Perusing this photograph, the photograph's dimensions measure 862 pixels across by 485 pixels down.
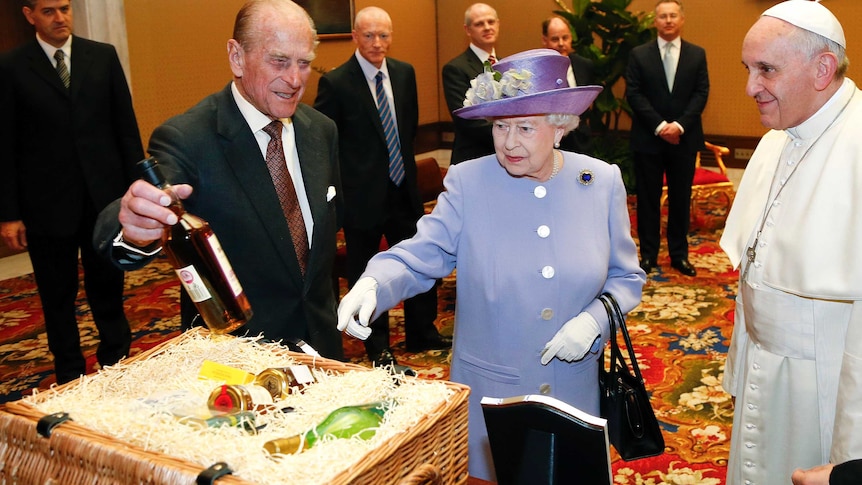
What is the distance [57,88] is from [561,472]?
3.65 m

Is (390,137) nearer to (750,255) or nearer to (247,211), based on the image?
(247,211)

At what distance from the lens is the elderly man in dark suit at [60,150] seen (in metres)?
3.99

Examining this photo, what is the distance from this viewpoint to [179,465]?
121 centimetres

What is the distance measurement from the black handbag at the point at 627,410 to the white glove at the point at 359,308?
0.67 m

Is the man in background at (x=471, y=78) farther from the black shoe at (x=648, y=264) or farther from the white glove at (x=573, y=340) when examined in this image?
the white glove at (x=573, y=340)

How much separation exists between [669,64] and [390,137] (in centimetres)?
280

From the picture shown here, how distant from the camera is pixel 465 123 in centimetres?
526

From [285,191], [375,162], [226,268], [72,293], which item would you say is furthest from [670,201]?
[226,268]

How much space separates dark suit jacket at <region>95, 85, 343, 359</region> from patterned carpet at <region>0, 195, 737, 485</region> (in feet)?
3.26

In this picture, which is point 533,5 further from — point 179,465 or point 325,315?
point 179,465

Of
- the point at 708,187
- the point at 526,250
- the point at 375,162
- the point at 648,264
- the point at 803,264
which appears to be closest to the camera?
the point at 803,264

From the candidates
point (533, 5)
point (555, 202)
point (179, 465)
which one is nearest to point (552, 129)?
point (555, 202)

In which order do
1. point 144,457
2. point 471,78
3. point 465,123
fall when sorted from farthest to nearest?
point 471,78 → point 465,123 → point 144,457

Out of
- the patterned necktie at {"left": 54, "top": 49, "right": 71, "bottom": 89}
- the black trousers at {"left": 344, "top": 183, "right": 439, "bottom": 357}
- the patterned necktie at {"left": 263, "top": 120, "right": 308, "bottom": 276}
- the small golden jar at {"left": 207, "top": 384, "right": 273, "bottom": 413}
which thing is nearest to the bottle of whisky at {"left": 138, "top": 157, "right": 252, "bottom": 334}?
the small golden jar at {"left": 207, "top": 384, "right": 273, "bottom": 413}
